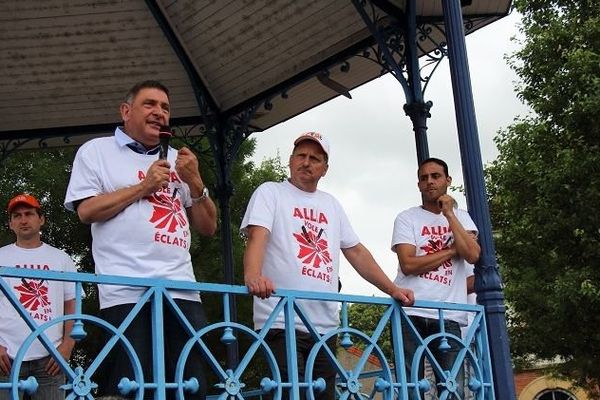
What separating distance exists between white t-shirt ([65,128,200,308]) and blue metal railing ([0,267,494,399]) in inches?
4.8

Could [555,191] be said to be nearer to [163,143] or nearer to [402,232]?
[402,232]

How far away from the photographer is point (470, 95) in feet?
16.5

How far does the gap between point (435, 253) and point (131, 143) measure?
77.0 inches

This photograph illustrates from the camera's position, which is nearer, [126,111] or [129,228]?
[129,228]

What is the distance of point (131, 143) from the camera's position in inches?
139

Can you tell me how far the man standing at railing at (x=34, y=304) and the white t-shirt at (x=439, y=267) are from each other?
201 centimetres

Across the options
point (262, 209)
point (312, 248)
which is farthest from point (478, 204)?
point (262, 209)

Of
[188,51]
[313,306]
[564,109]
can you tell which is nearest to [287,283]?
[313,306]

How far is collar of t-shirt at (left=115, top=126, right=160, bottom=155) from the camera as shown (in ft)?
11.5

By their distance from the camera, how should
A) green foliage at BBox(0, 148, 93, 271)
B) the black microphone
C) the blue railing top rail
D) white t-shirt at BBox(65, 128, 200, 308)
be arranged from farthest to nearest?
green foliage at BBox(0, 148, 93, 271), the black microphone, white t-shirt at BBox(65, 128, 200, 308), the blue railing top rail

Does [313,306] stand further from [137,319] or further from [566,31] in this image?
[566,31]

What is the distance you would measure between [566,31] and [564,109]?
5.69 feet

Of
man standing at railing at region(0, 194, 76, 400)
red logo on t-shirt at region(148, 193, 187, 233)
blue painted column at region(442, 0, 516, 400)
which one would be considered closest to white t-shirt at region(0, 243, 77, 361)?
man standing at railing at region(0, 194, 76, 400)

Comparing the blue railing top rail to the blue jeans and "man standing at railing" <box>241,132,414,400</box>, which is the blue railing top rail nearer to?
"man standing at railing" <box>241,132,414,400</box>
